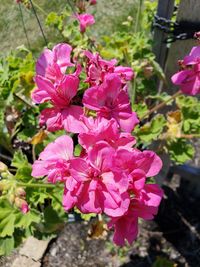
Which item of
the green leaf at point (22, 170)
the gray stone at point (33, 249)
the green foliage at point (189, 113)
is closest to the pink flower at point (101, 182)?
the green leaf at point (22, 170)

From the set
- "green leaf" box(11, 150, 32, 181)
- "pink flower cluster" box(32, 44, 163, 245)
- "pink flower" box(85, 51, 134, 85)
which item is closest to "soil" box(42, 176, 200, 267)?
"green leaf" box(11, 150, 32, 181)

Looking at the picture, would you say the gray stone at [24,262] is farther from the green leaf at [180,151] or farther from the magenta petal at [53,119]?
the magenta petal at [53,119]

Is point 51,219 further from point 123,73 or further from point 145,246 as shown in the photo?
point 123,73

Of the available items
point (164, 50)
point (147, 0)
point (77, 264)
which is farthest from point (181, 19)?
point (77, 264)

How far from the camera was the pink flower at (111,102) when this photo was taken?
845 mm

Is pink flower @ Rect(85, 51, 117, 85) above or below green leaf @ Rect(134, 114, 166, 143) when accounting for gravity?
above

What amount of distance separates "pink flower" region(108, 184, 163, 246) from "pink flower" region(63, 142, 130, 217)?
6 cm

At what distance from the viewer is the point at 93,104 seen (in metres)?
0.86

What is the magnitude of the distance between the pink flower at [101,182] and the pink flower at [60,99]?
0.12 meters

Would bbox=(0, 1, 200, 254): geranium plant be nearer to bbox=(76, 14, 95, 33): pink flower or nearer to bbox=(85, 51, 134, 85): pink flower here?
bbox=(85, 51, 134, 85): pink flower

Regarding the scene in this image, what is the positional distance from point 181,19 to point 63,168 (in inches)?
28.6

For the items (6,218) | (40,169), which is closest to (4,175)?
(40,169)

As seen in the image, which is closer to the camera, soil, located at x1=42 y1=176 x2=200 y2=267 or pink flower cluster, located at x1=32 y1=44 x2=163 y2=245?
pink flower cluster, located at x1=32 y1=44 x2=163 y2=245

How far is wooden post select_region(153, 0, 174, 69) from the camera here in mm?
1412
